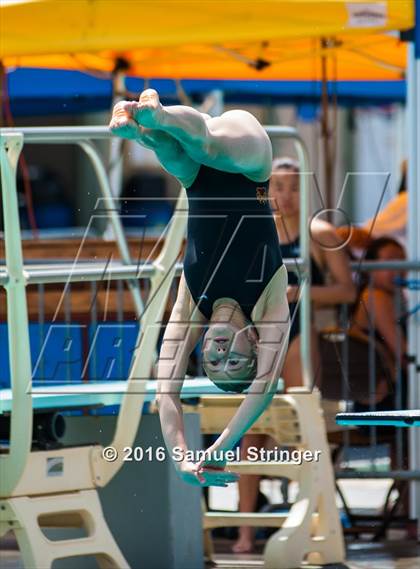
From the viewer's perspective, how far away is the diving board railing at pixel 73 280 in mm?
6312

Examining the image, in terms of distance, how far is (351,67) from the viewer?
39.4 ft

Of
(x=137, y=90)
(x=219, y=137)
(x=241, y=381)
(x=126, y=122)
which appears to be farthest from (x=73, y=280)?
(x=137, y=90)

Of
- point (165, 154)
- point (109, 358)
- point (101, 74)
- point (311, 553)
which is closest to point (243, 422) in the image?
point (165, 154)

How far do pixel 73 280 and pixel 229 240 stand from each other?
224 cm

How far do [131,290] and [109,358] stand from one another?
0.46 metres

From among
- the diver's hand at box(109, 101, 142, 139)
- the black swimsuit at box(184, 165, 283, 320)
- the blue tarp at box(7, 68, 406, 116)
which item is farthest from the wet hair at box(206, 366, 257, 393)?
the blue tarp at box(7, 68, 406, 116)

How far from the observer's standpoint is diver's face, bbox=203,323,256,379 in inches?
176

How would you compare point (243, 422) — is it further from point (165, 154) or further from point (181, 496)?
point (181, 496)

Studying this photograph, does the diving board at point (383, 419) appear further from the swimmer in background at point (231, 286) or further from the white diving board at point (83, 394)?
the white diving board at point (83, 394)

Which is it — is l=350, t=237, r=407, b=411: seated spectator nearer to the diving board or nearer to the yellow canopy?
the yellow canopy

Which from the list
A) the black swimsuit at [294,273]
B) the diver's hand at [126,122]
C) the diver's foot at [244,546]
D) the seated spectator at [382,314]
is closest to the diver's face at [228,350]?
the diver's hand at [126,122]

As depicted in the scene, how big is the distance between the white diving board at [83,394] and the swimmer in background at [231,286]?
184 centimetres

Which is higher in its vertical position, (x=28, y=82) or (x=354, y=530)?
(x=28, y=82)

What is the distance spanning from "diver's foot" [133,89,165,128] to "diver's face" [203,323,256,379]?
2.20ft
